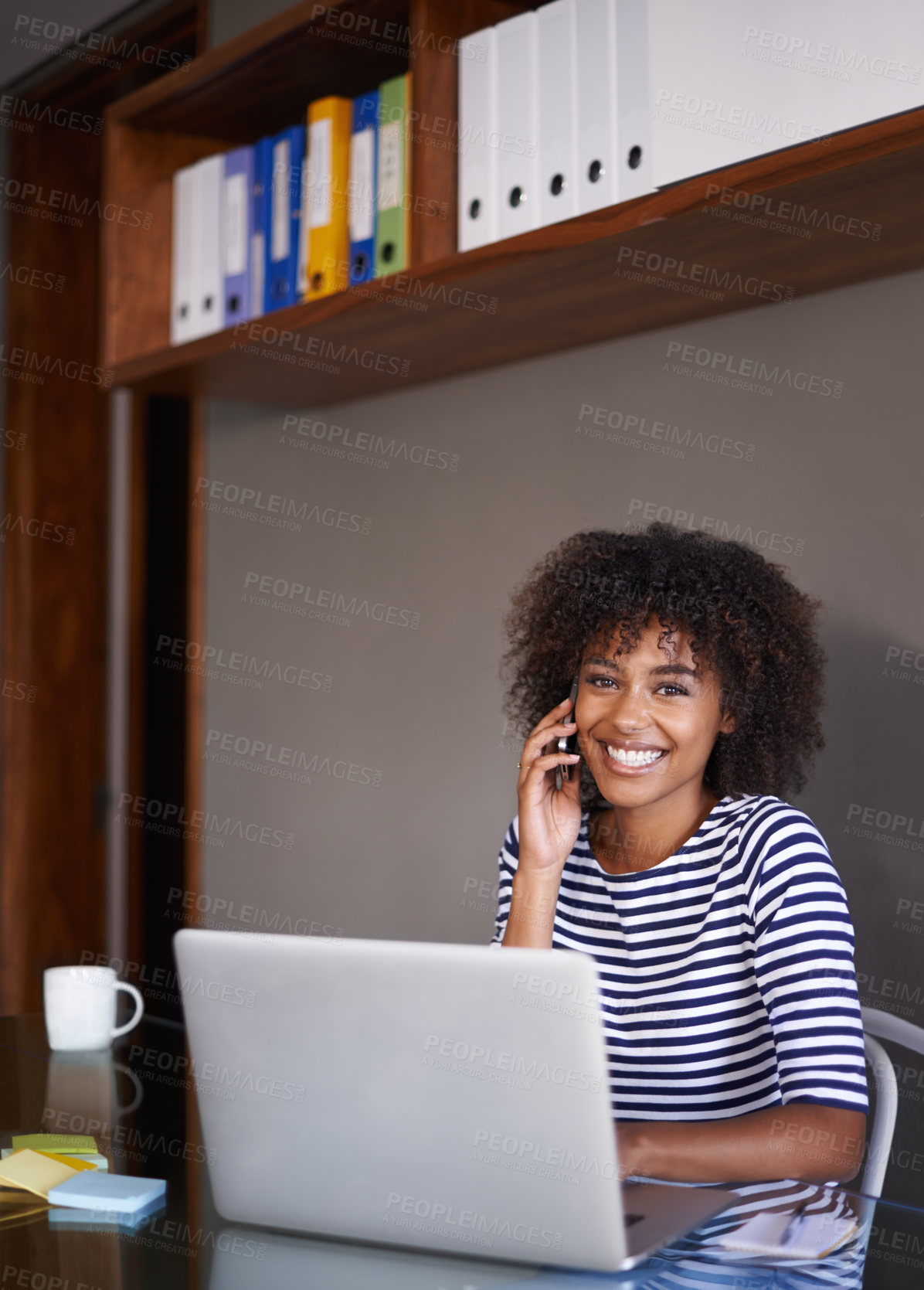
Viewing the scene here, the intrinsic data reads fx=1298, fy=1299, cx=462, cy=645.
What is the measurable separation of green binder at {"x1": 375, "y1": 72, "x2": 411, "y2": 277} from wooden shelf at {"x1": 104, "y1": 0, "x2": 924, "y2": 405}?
100mm

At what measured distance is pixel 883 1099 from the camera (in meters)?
1.41

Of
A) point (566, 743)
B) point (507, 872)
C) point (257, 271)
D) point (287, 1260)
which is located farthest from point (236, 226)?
point (287, 1260)

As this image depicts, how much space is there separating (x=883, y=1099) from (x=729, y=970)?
21 centimetres

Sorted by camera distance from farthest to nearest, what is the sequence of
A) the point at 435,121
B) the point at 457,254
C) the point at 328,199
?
the point at 328,199
the point at 435,121
the point at 457,254

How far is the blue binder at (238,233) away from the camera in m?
2.45

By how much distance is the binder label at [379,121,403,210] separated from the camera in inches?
83.8

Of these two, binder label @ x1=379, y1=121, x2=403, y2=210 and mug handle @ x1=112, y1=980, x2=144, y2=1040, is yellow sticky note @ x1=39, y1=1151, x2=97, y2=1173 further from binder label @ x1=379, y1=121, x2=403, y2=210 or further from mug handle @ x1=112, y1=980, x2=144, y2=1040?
binder label @ x1=379, y1=121, x2=403, y2=210

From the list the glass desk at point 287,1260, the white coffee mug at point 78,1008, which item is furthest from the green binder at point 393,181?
the glass desk at point 287,1260

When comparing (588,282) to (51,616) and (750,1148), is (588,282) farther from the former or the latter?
(51,616)

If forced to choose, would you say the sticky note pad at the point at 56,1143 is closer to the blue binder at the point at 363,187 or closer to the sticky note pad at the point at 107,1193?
the sticky note pad at the point at 107,1193

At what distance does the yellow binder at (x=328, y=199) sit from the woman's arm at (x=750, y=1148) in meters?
1.53

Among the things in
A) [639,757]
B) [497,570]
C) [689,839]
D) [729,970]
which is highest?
[497,570]

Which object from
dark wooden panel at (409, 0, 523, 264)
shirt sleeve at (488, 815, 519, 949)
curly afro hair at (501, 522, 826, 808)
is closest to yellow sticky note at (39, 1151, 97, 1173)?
shirt sleeve at (488, 815, 519, 949)

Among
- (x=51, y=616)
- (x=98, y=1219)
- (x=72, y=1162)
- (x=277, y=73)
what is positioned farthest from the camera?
(x=51, y=616)
